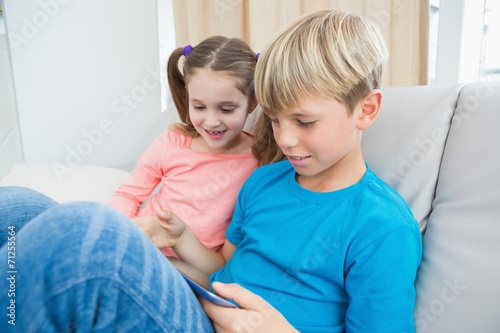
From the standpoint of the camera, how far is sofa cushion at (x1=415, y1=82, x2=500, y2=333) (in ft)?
1.80

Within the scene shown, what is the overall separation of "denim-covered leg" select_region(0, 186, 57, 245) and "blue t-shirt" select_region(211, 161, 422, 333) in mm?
370

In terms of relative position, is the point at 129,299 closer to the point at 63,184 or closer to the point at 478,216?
the point at 478,216

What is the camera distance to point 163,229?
80 centimetres

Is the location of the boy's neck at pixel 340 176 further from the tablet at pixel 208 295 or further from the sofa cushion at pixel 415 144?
the tablet at pixel 208 295

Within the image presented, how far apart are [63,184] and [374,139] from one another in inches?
38.8

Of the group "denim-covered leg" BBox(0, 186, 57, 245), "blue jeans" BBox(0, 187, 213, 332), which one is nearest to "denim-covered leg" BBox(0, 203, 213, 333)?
"blue jeans" BBox(0, 187, 213, 332)

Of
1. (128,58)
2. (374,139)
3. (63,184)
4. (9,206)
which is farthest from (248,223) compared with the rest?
(128,58)

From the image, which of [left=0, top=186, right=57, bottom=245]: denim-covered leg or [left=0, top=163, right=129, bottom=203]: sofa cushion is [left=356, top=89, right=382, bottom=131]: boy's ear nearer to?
[left=0, top=186, right=57, bottom=245]: denim-covered leg

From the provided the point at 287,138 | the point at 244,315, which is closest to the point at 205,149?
the point at 287,138

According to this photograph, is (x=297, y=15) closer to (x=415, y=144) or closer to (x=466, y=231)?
(x=415, y=144)

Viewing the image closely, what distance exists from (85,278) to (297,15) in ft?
3.91

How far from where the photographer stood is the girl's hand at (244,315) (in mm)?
563

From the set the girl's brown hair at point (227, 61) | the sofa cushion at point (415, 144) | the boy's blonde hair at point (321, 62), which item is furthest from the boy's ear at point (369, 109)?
the girl's brown hair at point (227, 61)

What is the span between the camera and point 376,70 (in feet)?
2.10
